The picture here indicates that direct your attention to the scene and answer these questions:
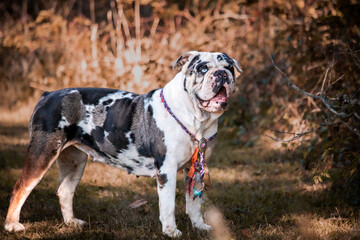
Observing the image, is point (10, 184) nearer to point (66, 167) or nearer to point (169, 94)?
point (66, 167)

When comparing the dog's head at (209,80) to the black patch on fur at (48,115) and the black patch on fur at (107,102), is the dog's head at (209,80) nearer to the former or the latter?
the black patch on fur at (107,102)

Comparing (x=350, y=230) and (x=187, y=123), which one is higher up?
(x=187, y=123)

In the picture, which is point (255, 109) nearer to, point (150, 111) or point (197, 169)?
point (197, 169)

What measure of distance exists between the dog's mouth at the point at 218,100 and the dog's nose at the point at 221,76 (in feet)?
0.35

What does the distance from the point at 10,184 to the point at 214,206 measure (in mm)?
2624

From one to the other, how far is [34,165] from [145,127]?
3.53ft

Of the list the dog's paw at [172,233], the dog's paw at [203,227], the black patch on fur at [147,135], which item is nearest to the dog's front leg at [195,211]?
the dog's paw at [203,227]

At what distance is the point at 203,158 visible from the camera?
12.4ft

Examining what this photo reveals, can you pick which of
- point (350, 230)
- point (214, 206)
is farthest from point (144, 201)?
point (350, 230)

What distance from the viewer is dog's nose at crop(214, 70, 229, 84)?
3487 millimetres

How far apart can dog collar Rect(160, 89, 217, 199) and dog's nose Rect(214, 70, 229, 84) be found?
53 centimetres

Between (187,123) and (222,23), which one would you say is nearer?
(187,123)

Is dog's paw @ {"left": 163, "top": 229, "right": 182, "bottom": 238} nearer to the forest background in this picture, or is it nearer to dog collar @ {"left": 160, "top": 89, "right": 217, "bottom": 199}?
the forest background

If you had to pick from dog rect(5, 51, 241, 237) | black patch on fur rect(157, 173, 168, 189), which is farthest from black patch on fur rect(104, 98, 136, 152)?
black patch on fur rect(157, 173, 168, 189)
